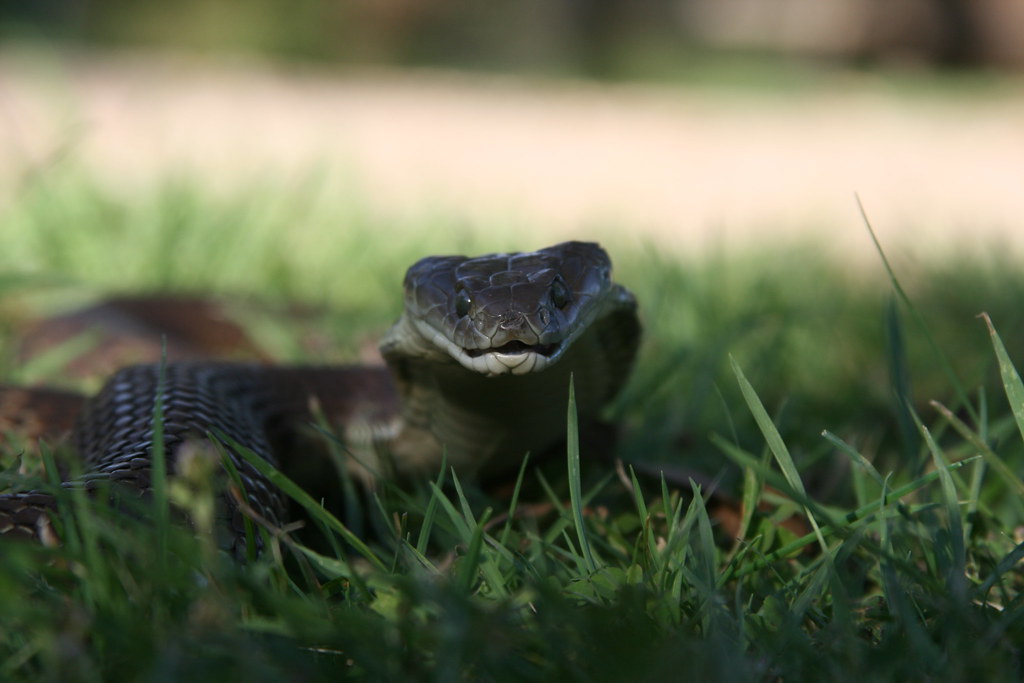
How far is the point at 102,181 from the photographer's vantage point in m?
6.00

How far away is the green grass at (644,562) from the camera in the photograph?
1582mm

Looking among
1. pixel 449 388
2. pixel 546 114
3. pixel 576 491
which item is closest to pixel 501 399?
pixel 449 388

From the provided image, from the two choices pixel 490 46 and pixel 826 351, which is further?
pixel 490 46

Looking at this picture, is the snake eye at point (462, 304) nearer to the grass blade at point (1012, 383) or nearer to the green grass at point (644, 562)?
the green grass at point (644, 562)

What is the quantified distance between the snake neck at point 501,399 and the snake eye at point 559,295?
151mm

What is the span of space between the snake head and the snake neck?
7 centimetres

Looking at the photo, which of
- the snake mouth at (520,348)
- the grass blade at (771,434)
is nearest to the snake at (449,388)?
the snake mouth at (520,348)

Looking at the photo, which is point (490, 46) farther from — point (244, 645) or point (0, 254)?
point (244, 645)

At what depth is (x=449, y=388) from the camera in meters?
2.55

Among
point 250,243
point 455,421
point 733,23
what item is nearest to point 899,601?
point 455,421

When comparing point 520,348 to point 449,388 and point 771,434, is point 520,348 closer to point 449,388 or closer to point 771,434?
point 449,388

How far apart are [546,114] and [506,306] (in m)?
9.42

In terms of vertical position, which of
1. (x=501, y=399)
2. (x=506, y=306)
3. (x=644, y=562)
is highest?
(x=506, y=306)

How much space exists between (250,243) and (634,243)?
1.93m
